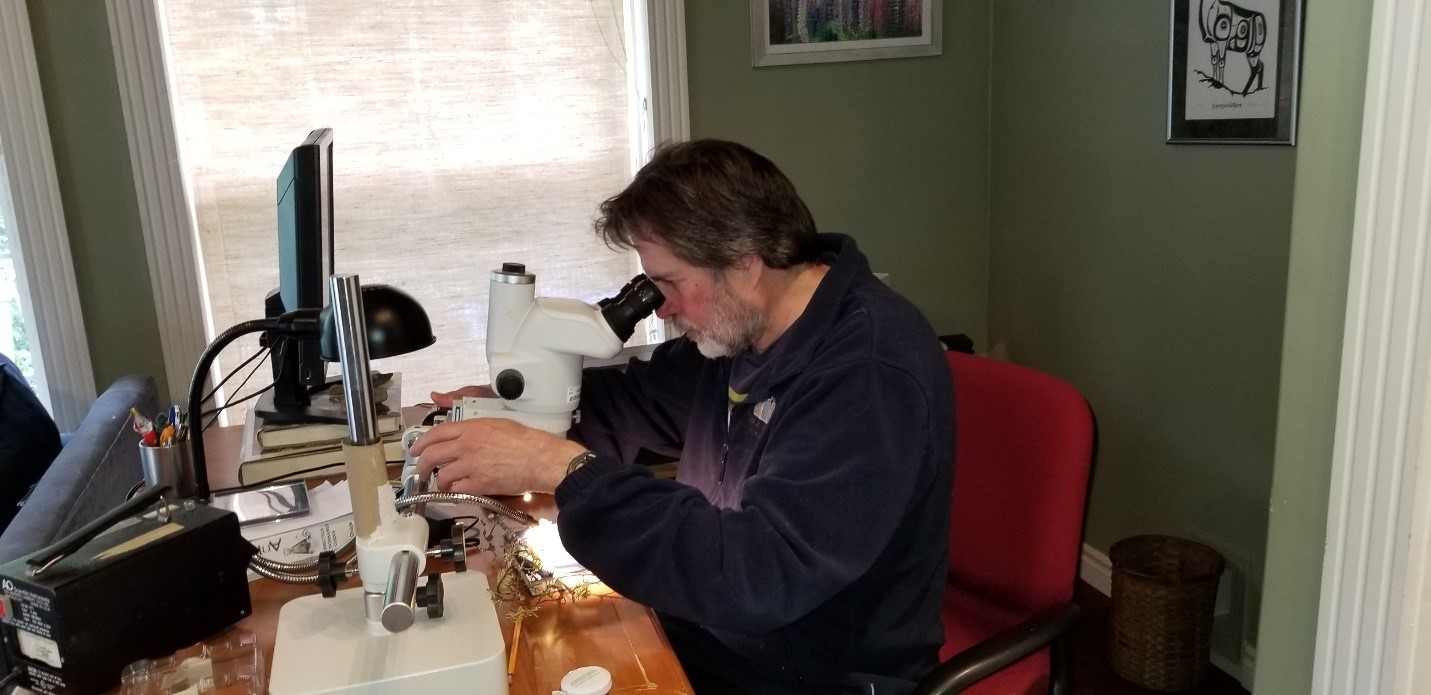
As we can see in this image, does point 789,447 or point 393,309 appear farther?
point 393,309

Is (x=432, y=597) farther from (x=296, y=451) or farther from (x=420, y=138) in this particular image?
(x=420, y=138)

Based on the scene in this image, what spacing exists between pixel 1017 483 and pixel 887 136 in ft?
5.56

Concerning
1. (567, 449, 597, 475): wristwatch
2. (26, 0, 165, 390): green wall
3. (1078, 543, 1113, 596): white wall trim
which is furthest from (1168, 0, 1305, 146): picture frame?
Answer: (26, 0, 165, 390): green wall

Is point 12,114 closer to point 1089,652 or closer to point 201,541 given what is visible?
point 201,541

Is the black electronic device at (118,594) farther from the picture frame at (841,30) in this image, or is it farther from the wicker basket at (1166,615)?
the picture frame at (841,30)

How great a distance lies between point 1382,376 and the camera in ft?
2.81

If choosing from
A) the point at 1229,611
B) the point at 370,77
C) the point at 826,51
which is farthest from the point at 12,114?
the point at 1229,611

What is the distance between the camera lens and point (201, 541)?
1096 millimetres

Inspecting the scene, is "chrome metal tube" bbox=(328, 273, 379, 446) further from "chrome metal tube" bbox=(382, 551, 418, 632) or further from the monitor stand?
the monitor stand

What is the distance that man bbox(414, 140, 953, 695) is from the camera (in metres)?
1.10

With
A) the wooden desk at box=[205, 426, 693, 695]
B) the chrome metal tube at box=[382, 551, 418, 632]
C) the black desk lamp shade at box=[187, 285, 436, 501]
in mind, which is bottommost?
the wooden desk at box=[205, 426, 693, 695]

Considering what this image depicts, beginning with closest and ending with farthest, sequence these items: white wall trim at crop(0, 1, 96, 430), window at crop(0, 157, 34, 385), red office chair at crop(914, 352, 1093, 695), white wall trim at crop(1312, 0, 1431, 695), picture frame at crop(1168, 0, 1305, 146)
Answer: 1. white wall trim at crop(1312, 0, 1431, 695)
2. red office chair at crop(914, 352, 1093, 695)
3. picture frame at crop(1168, 0, 1305, 146)
4. white wall trim at crop(0, 1, 96, 430)
5. window at crop(0, 157, 34, 385)

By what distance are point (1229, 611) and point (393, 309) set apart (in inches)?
79.5

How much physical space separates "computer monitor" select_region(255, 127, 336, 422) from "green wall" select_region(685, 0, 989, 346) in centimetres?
130
